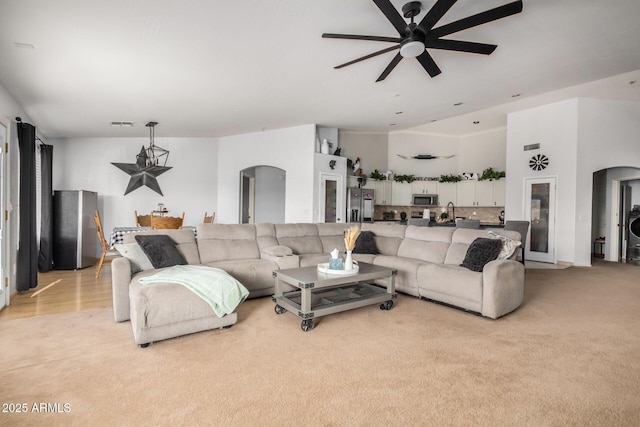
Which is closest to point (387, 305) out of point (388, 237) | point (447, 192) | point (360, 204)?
point (388, 237)

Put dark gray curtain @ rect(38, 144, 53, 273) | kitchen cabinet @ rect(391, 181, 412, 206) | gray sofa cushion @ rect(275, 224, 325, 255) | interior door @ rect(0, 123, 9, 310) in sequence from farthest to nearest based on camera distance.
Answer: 1. kitchen cabinet @ rect(391, 181, 412, 206)
2. dark gray curtain @ rect(38, 144, 53, 273)
3. gray sofa cushion @ rect(275, 224, 325, 255)
4. interior door @ rect(0, 123, 9, 310)

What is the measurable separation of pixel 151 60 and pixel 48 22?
3.19 ft

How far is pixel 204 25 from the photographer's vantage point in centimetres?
307

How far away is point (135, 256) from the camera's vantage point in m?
3.51

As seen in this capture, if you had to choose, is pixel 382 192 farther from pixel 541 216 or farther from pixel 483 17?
pixel 483 17

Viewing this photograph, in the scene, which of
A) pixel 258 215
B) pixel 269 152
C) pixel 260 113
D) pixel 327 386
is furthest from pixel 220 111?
pixel 327 386

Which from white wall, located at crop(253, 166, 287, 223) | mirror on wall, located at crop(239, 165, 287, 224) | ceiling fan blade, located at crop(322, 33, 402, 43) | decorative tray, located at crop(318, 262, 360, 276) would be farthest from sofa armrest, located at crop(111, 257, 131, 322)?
white wall, located at crop(253, 166, 287, 223)

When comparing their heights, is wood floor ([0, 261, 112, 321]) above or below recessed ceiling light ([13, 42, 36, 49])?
below

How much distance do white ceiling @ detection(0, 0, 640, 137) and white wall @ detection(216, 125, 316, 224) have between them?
0.80 metres

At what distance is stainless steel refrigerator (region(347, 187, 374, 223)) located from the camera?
784cm

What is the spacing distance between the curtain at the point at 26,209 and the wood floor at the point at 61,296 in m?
0.25

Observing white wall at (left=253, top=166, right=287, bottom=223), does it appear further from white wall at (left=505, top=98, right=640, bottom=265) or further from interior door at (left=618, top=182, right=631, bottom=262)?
interior door at (left=618, top=182, right=631, bottom=262)

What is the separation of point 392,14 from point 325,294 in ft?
9.19

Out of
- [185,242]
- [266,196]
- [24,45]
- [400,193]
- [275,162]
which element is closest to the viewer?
[24,45]
